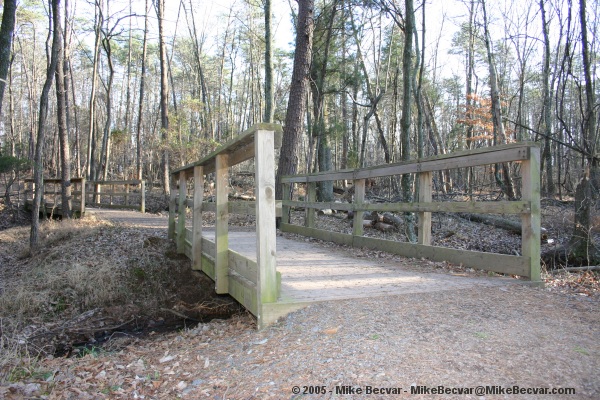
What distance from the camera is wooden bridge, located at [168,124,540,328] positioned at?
352cm

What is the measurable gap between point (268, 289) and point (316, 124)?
41.2 feet

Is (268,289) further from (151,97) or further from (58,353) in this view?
(151,97)

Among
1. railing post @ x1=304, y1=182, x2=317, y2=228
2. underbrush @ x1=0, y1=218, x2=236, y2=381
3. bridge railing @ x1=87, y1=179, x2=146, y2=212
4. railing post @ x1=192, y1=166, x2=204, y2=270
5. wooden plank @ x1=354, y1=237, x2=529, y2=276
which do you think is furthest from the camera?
bridge railing @ x1=87, y1=179, x2=146, y2=212

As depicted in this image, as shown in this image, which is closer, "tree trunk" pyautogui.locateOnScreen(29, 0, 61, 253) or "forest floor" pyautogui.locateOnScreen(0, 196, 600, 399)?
"forest floor" pyautogui.locateOnScreen(0, 196, 600, 399)

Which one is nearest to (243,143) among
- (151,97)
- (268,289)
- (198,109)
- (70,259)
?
(268,289)

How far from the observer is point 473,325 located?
3.09 m

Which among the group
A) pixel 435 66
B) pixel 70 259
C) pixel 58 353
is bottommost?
pixel 58 353

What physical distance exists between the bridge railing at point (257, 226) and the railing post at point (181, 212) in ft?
3.88

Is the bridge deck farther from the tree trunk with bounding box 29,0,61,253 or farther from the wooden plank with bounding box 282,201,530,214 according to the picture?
the tree trunk with bounding box 29,0,61,253

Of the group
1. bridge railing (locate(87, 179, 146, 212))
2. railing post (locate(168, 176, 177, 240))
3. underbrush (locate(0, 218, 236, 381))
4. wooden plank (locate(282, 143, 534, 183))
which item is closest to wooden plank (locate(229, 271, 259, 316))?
underbrush (locate(0, 218, 236, 381))

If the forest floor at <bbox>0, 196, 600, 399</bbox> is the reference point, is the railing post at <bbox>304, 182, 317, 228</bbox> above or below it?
above

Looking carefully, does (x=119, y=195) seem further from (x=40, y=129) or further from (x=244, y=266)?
(x=244, y=266)

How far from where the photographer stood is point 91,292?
6.37 meters

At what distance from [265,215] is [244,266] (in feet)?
2.83
